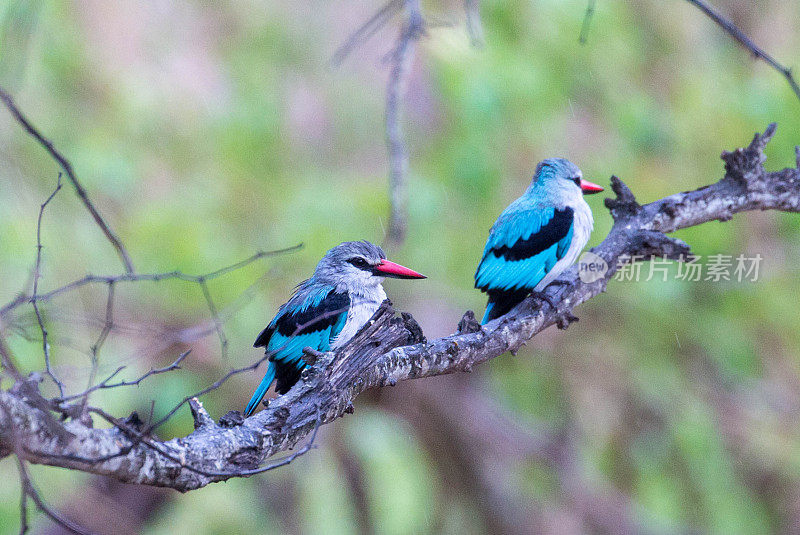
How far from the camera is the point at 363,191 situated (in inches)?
243

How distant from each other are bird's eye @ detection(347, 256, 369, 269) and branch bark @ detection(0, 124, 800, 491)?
533 millimetres

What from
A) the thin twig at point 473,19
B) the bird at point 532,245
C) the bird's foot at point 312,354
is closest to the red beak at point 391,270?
the bird at point 532,245

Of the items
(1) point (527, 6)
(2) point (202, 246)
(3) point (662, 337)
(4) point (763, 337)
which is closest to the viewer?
(2) point (202, 246)

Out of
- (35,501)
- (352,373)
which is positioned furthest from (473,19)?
(35,501)

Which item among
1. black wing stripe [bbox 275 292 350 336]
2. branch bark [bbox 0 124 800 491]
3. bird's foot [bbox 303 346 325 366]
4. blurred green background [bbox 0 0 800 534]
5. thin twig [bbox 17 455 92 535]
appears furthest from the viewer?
blurred green background [bbox 0 0 800 534]

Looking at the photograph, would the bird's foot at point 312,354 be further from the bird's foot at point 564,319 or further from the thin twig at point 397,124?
the bird's foot at point 564,319

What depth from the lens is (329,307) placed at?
3.28 meters

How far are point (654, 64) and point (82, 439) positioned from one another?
7.45 metres

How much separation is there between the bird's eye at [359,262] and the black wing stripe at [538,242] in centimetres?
52

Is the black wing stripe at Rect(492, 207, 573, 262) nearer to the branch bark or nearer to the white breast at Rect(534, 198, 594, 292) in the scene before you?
the white breast at Rect(534, 198, 594, 292)

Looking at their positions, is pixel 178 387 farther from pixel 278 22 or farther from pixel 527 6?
pixel 527 6

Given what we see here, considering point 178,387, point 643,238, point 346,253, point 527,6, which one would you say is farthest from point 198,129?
point 643,238

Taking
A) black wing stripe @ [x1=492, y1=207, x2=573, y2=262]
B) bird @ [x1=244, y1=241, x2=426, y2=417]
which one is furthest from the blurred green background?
black wing stripe @ [x1=492, y1=207, x2=573, y2=262]

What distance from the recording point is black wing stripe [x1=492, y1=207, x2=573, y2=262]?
3.39m
